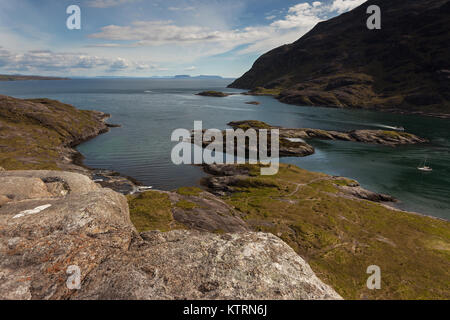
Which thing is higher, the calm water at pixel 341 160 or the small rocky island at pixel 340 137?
the small rocky island at pixel 340 137

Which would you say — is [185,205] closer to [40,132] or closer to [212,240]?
[212,240]

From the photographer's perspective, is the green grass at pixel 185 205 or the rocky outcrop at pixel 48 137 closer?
the green grass at pixel 185 205

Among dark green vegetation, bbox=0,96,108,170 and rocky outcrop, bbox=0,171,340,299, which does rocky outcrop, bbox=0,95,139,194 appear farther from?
rocky outcrop, bbox=0,171,340,299

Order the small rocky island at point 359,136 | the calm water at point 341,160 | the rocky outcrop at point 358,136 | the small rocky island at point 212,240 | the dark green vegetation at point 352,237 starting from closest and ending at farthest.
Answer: the small rocky island at point 212,240 → the dark green vegetation at point 352,237 → the calm water at point 341,160 → the rocky outcrop at point 358,136 → the small rocky island at point 359,136

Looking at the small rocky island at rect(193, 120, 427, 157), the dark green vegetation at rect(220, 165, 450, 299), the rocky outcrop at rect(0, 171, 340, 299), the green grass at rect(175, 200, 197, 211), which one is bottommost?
the dark green vegetation at rect(220, 165, 450, 299)

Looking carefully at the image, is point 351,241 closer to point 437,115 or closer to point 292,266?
point 292,266

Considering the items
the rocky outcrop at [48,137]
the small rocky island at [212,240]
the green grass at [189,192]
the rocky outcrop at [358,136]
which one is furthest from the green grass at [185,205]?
the rocky outcrop at [358,136]

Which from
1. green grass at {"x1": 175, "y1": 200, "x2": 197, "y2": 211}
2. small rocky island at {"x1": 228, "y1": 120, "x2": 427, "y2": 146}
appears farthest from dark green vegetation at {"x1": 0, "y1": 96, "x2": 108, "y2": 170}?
small rocky island at {"x1": 228, "y1": 120, "x2": 427, "y2": 146}

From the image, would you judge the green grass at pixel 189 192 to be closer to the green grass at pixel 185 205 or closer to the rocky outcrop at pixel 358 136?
the green grass at pixel 185 205
